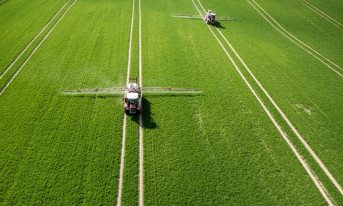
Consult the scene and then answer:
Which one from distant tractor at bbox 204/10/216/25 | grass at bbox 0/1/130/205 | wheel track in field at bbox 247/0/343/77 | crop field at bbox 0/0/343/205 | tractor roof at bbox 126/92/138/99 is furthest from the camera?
distant tractor at bbox 204/10/216/25

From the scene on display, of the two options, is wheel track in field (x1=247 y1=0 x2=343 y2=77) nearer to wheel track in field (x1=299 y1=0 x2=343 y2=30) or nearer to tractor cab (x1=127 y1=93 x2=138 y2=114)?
wheel track in field (x1=299 y1=0 x2=343 y2=30)

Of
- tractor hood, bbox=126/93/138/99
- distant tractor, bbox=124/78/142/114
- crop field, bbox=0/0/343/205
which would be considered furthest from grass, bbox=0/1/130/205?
tractor hood, bbox=126/93/138/99

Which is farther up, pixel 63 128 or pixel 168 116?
pixel 168 116

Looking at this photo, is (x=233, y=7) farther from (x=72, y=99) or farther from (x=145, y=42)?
(x=72, y=99)

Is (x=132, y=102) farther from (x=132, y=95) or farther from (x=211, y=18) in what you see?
(x=211, y=18)

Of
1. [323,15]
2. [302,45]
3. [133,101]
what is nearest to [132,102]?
[133,101]

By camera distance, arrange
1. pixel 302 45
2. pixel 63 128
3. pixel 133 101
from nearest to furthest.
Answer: pixel 63 128, pixel 133 101, pixel 302 45

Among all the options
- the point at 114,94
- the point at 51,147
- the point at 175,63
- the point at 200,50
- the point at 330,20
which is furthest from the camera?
the point at 330,20

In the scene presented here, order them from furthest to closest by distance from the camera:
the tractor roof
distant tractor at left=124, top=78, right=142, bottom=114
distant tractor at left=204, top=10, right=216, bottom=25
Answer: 1. distant tractor at left=204, top=10, right=216, bottom=25
2. distant tractor at left=124, top=78, right=142, bottom=114
3. the tractor roof

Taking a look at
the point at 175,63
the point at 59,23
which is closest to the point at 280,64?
the point at 175,63
